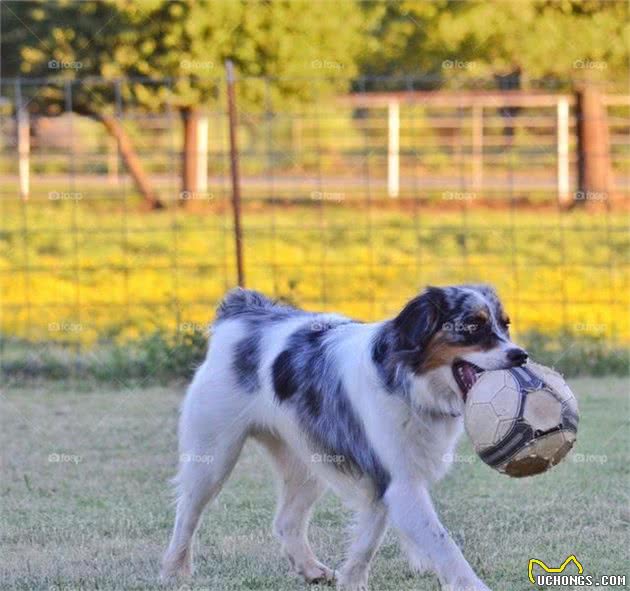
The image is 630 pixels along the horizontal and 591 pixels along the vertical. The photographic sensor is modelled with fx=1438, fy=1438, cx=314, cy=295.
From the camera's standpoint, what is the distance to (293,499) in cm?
615

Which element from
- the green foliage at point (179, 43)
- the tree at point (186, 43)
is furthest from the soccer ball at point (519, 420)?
the green foliage at point (179, 43)

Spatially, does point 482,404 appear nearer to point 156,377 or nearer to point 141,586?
point 141,586

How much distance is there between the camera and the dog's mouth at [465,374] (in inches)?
204

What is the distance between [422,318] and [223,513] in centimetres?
213

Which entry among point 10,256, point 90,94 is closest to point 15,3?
point 90,94

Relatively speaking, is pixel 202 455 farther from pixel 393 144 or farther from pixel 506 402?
pixel 393 144

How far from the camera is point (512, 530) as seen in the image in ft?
21.3

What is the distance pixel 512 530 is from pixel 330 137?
74.0 feet

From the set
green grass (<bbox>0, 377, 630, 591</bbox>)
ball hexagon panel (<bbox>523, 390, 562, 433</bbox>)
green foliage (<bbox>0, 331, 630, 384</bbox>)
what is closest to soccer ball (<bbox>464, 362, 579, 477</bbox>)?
ball hexagon panel (<bbox>523, 390, 562, 433</bbox>)

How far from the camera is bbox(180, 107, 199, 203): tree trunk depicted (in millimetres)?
18344

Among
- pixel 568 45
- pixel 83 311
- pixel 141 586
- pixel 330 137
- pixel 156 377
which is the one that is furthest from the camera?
pixel 330 137

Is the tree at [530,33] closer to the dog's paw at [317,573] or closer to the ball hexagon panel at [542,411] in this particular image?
the dog's paw at [317,573]

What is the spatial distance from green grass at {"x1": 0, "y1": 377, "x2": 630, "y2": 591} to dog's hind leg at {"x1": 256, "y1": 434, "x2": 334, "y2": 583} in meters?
0.10

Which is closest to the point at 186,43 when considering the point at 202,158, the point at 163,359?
the point at 202,158
